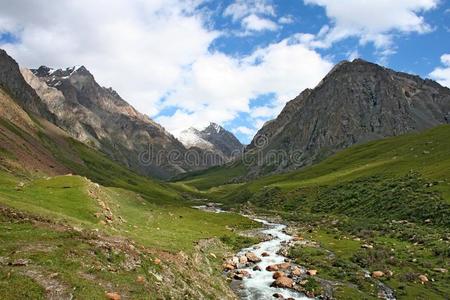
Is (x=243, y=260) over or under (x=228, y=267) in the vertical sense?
over

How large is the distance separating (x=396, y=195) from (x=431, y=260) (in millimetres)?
43676

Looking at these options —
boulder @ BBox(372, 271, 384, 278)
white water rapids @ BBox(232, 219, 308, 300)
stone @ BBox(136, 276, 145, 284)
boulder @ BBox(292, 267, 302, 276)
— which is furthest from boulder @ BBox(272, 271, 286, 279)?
stone @ BBox(136, 276, 145, 284)

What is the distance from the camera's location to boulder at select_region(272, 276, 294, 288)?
4459cm

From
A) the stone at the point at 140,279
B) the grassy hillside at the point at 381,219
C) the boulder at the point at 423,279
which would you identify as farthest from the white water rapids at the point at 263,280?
the stone at the point at 140,279

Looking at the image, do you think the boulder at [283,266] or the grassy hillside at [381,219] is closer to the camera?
the grassy hillside at [381,219]

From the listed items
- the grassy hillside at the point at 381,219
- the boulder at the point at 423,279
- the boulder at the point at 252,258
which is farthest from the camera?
the boulder at the point at 252,258

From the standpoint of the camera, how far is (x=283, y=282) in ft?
147

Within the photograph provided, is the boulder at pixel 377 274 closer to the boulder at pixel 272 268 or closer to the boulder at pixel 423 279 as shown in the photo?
the boulder at pixel 423 279

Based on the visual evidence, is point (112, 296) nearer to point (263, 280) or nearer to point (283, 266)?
point (263, 280)

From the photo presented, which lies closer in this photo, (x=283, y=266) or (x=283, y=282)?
(x=283, y=282)

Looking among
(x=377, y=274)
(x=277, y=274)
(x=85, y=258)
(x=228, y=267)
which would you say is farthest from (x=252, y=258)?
(x=85, y=258)

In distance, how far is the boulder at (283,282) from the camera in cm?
4459

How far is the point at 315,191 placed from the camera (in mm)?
135000

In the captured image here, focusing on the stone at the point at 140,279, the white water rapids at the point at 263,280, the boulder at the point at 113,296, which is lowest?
the white water rapids at the point at 263,280
